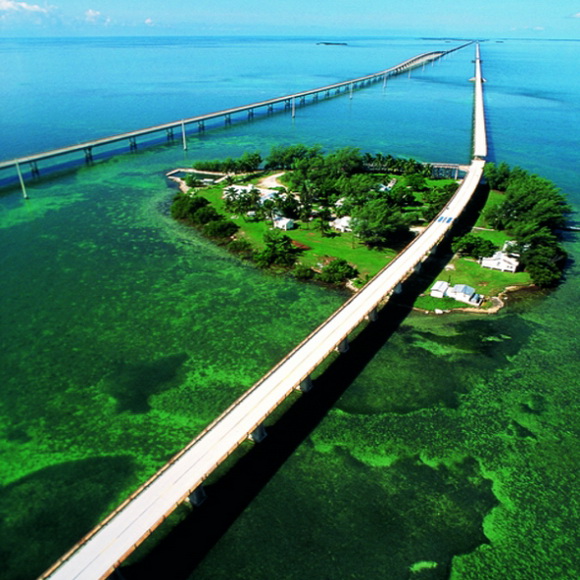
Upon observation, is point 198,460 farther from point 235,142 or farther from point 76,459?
point 235,142

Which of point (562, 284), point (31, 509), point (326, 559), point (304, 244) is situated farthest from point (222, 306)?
point (562, 284)

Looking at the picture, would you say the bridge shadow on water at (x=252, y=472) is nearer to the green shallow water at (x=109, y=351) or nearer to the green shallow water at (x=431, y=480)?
the green shallow water at (x=431, y=480)

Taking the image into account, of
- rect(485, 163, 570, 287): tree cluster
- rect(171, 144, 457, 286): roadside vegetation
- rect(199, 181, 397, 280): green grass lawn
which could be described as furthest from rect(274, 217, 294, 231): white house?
rect(485, 163, 570, 287): tree cluster

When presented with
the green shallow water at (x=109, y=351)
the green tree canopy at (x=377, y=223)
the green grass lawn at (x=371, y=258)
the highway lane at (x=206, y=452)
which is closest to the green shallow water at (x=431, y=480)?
the highway lane at (x=206, y=452)

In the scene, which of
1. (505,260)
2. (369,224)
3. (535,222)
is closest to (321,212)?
(369,224)

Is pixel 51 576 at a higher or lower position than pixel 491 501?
higher

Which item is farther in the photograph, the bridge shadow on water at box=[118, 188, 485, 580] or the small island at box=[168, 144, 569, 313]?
the small island at box=[168, 144, 569, 313]

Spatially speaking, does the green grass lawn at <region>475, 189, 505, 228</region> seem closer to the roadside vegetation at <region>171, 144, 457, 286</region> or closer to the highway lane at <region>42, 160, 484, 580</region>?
the roadside vegetation at <region>171, 144, 457, 286</region>
